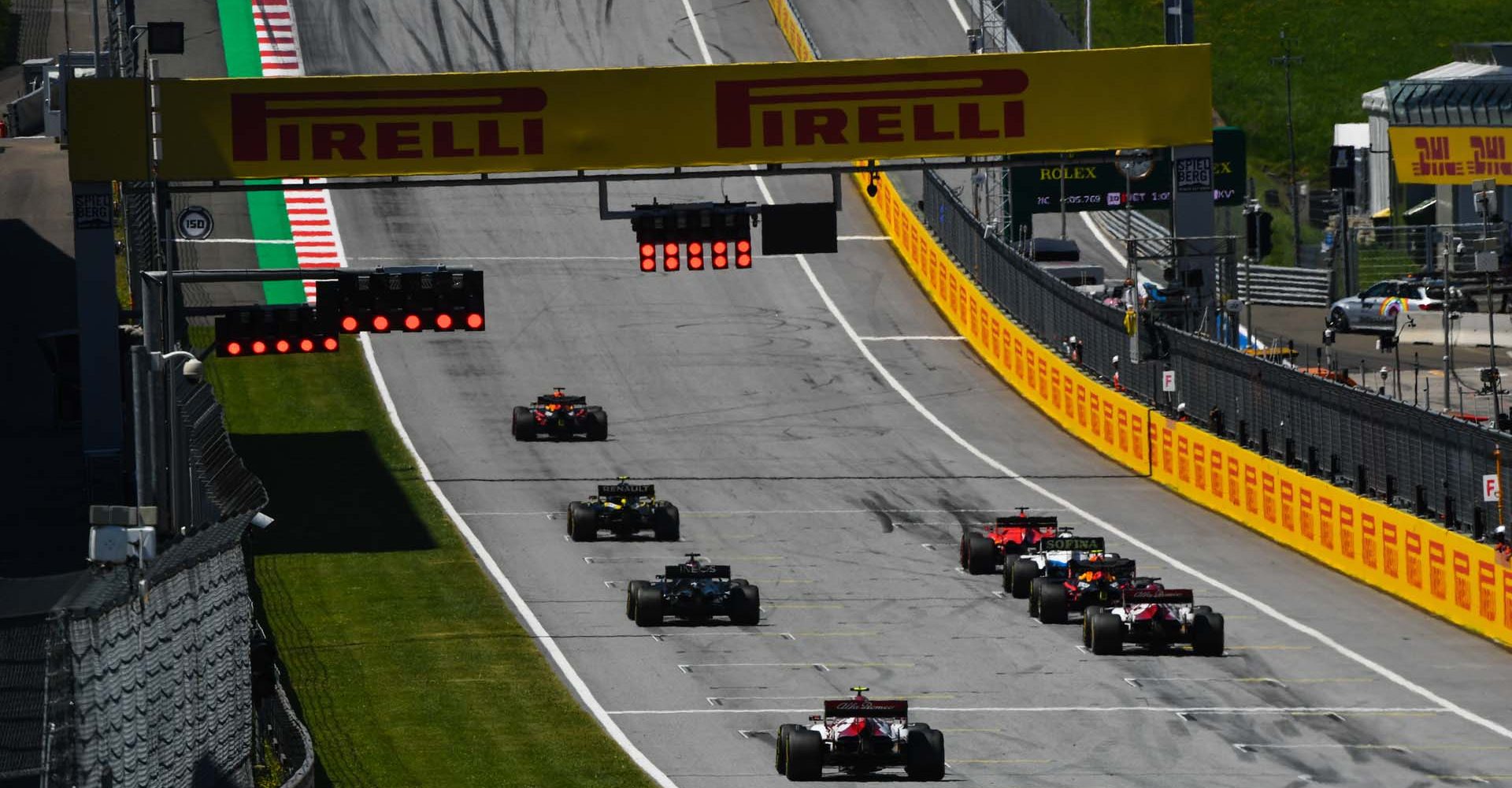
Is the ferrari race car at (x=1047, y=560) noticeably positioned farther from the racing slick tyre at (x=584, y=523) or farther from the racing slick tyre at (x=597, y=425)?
the racing slick tyre at (x=597, y=425)

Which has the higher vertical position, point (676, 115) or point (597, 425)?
point (676, 115)

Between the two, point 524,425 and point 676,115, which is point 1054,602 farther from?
point 524,425

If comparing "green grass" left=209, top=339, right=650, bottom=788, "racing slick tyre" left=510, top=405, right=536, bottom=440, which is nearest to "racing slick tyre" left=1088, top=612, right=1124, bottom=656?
"green grass" left=209, top=339, right=650, bottom=788

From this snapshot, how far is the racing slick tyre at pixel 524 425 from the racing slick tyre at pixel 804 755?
24133 millimetres

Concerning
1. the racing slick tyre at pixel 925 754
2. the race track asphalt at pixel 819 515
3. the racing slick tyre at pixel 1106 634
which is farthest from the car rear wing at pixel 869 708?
the racing slick tyre at pixel 1106 634

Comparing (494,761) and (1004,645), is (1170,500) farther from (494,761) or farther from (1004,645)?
(494,761)

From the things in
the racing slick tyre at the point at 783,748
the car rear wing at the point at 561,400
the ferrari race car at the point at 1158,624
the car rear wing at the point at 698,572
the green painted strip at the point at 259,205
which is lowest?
the racing slick tyre at the point at 783,748

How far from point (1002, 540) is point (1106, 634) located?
241 inches

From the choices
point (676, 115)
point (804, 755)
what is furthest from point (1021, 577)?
point (804, 755)

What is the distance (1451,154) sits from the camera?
7888cm

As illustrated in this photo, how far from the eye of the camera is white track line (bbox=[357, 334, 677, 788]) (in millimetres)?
28812

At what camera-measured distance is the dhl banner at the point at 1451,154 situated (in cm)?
7819

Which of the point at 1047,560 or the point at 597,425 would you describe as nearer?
the point at 1047,560

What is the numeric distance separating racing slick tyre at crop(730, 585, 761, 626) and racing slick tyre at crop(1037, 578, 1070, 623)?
4197 millimetres
